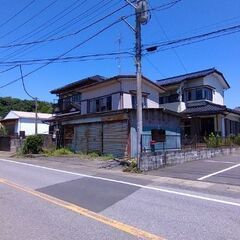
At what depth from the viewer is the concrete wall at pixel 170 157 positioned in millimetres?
19556

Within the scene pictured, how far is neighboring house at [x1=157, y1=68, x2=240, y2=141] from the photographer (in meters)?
36.5

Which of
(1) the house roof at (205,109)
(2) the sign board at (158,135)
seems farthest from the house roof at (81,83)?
(2) the sign board at (158,135)

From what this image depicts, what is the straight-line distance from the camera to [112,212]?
9023 mm

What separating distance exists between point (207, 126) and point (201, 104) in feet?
7.68

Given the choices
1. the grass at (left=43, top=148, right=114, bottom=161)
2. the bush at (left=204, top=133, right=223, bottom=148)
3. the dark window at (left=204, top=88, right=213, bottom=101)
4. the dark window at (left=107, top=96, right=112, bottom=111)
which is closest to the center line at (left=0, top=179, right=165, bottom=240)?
the grass at (left=43, top=148, right=114, bottom=161)

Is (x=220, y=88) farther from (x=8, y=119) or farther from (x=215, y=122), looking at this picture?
(x=8, y=119)

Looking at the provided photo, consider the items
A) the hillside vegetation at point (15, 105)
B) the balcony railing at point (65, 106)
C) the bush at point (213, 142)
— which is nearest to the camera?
the bush at point (213, 142)

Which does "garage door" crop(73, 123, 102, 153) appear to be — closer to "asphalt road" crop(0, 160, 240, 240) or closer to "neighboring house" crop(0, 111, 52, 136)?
"asphalt road" crop(0, 160, 240, 240)

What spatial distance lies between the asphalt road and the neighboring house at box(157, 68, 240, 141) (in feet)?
76.9

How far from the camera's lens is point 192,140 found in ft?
92.1

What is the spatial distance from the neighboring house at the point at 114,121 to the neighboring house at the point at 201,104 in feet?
10.4

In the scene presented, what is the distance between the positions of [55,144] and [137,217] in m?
27.8

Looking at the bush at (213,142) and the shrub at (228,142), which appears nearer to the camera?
the bush at (213,142)

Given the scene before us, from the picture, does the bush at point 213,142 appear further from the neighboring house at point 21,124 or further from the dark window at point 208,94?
the neighboring house at point 21,124
